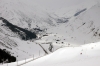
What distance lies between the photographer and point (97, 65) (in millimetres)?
9469

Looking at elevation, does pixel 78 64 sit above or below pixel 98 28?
below

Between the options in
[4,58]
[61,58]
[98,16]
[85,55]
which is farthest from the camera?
[98,16]

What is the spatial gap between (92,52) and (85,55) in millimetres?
925

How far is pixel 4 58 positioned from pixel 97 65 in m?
48.1

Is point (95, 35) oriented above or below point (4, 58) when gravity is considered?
above

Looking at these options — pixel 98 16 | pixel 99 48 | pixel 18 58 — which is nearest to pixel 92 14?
pixel 98 16

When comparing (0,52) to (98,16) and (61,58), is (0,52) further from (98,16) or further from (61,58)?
(98,16)

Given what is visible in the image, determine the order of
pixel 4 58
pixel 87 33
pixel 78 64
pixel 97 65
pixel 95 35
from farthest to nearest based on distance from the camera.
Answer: pixel 87 33 < pixel 95 35 < pixel 4 58 < pixel 78 64 < pixel 97 65

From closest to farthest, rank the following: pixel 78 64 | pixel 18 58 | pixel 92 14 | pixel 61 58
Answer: pixel 78 64
pixel 61 58
pixel 18 58
pixel 92 14

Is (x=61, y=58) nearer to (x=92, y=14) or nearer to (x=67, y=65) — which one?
(x=67, y=65)

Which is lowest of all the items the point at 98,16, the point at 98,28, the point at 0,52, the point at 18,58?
the point at 18,58

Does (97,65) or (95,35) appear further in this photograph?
(95,35)

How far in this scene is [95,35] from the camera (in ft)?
468

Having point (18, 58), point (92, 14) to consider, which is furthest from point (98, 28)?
point (18, 58)
